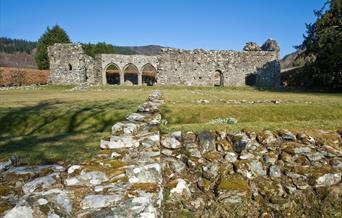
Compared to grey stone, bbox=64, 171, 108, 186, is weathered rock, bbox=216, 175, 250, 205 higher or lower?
lower

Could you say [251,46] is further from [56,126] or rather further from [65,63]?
[56,126]

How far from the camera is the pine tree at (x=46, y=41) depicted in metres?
54.9

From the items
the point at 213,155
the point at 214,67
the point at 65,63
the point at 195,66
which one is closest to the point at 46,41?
the point at 65,63

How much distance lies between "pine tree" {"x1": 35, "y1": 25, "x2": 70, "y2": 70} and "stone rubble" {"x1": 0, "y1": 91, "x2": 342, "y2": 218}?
176 feet

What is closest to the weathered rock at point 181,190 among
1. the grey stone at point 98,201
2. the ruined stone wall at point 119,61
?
the grey stone at point 98,201

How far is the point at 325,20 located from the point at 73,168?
26.4m

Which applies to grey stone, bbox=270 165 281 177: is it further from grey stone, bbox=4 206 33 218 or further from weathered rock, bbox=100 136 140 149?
grey stone, bbox=4 206 33 218

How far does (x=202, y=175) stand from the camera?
577 centimetres

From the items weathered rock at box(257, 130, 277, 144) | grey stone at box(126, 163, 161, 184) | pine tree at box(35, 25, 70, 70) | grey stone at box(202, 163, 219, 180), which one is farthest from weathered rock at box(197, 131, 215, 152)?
pine tree at box(35, 25, 70, 70)

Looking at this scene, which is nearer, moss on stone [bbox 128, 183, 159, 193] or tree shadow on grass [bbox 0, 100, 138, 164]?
moss on stone [bbox 128, 183, 159, 193]

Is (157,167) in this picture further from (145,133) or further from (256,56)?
(256,56)

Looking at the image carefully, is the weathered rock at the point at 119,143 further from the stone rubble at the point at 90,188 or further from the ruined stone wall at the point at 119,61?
the ruined stone wall at the point at 119,61

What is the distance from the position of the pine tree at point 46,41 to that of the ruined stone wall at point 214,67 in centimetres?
2991

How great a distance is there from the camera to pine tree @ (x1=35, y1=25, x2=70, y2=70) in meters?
54.9
